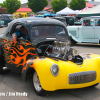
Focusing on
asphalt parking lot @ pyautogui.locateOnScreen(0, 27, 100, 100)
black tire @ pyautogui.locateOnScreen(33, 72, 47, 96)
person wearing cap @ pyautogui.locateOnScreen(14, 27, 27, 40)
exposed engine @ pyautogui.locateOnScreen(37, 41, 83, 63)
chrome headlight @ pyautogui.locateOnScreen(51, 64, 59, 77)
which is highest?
person wearing cap @ pyautogui.locateOnScreen(14, 27, 27, 40)

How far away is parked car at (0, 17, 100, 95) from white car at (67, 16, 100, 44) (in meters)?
6.32

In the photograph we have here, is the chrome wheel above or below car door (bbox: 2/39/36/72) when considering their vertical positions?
below

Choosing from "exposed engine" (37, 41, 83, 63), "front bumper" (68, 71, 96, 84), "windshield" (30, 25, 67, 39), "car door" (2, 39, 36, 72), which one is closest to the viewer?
"front bumper" (68, 71, 96, 84)

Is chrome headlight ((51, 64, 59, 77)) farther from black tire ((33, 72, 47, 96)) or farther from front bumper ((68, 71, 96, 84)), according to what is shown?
black tire ((33, 72, 47, 96))

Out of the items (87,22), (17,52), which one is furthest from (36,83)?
(87,22)

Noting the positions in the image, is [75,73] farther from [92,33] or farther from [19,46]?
[92,33]

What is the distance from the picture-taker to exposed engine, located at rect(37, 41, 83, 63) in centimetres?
432

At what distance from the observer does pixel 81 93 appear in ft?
13.7

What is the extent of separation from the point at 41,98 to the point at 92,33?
8.35 m

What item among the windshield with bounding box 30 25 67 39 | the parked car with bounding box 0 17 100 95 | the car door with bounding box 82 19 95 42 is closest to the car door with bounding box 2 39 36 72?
the parked car with bounding box 0 17 100 95

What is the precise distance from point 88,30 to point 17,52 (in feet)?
24.9

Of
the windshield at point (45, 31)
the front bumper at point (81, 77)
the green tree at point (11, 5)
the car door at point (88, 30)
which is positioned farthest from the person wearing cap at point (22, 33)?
the green tree at point (11, 5)

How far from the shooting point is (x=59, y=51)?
443 cm

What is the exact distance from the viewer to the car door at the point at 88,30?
1150 centimetres
